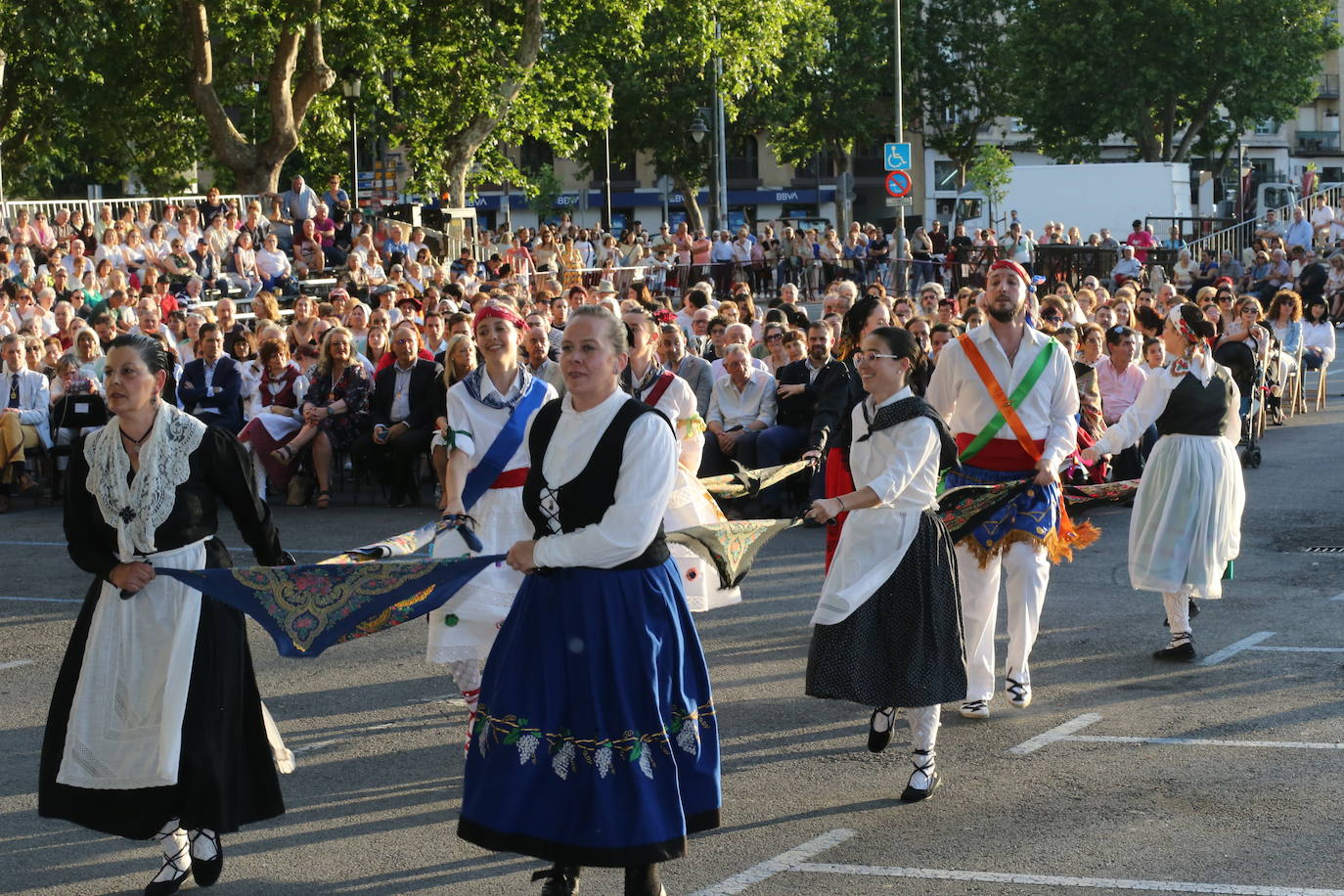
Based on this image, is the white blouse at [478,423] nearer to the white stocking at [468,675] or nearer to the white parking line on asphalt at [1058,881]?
the white stocking at [468,675]

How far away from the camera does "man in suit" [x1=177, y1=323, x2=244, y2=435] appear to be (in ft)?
50.6

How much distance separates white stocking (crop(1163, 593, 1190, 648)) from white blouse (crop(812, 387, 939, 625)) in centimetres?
254

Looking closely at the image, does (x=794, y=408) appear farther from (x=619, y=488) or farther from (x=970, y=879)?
(x=619, y=488)

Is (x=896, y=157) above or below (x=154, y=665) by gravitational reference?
above

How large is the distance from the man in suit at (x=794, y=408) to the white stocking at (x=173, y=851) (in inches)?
333

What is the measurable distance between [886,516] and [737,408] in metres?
7.70

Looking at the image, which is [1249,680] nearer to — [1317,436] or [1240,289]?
[1317,436]

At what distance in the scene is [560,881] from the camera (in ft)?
17.6

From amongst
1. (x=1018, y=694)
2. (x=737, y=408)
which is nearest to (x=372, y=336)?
(x=737, y=408)

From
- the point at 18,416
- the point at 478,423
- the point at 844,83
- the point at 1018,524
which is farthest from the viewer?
the point at 844,83

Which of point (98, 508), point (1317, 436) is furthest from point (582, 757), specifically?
point (1317, 436)

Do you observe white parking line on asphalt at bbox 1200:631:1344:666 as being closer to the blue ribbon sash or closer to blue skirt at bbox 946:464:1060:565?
blue skirt at bbox 946:464:1060:565

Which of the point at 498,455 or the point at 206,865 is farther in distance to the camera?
the point at 498,455

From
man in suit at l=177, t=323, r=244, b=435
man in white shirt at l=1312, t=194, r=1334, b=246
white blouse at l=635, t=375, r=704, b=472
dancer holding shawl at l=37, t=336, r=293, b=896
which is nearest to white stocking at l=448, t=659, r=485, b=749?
dancer holding shawl at l=37, t=336, r=293, b=896
